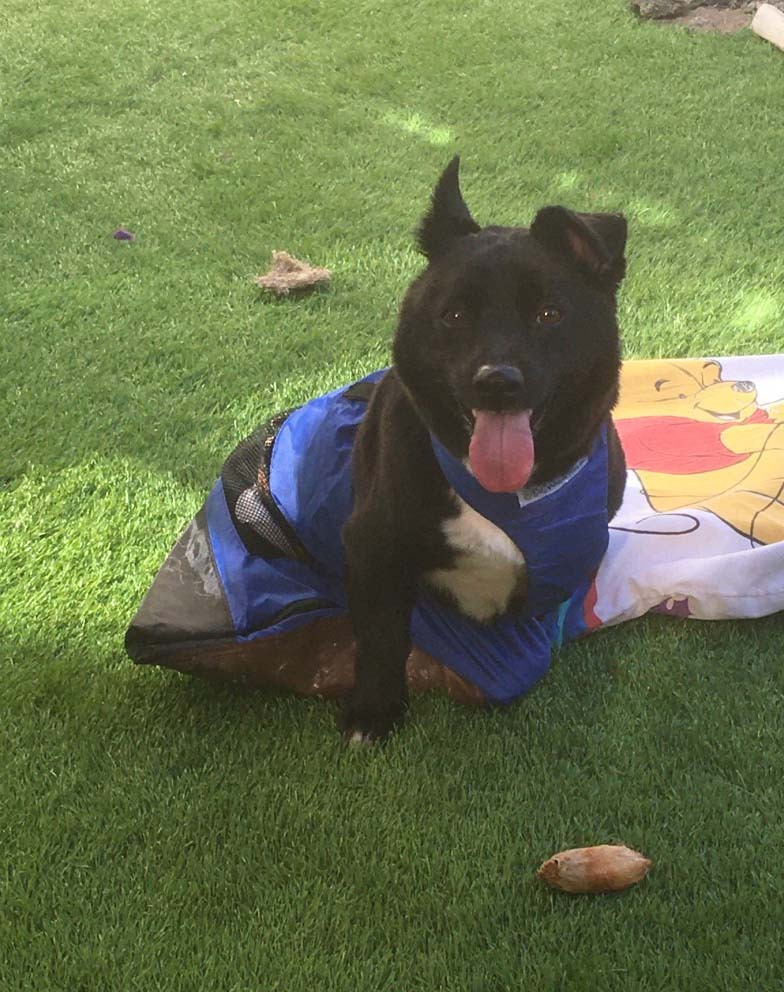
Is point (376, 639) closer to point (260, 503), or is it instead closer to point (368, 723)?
point (368, 723)

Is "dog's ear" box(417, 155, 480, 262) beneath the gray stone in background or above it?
above

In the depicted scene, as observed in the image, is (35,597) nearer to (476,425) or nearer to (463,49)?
(476,425)

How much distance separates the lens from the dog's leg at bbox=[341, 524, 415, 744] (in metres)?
2.12

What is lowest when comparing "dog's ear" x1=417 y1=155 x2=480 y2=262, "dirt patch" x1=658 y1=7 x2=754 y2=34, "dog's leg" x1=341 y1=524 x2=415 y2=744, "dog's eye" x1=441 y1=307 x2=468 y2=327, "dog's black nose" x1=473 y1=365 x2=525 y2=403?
"dog's leg" x1=341 y1=524 x2=415 y2=744

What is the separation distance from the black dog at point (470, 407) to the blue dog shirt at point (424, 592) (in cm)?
5

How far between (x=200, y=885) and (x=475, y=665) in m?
0.72

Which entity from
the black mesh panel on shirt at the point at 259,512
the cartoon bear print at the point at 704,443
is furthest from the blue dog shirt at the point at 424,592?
the cartoon bear print at the point at 704,443

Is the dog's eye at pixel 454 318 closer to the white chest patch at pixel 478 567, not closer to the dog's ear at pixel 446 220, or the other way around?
the dog's ear at pixel 446 220

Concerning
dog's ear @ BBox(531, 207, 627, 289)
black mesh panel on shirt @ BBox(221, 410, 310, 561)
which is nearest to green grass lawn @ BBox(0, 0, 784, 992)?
black mesh panel on shirt @ BBox(221, 410, 310, 561)

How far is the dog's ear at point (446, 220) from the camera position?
6.75 feet

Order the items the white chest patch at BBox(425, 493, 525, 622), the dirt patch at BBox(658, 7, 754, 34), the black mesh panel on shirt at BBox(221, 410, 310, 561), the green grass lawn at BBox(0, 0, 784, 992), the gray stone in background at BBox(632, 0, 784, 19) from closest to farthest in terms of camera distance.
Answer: the green grass lawn at BBox(0, 0, 784, 992) → the white chest patch at BBox(425, 493, 525, 622) → the black mesh panel on shirt at BBox(221, 410, 310, 561) → the dirt patch at BBox(658, 7, 754, 34) → the gray stone in background at BBox(632, 0, 784, 19)

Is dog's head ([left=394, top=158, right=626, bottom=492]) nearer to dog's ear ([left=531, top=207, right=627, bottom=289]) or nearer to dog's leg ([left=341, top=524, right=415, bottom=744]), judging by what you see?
dog's ear ([left=531, top=207, right=627, bottom=289])

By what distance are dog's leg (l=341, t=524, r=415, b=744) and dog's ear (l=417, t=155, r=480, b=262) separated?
23.6 inches

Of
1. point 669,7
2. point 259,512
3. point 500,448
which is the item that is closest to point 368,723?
point 259,512
